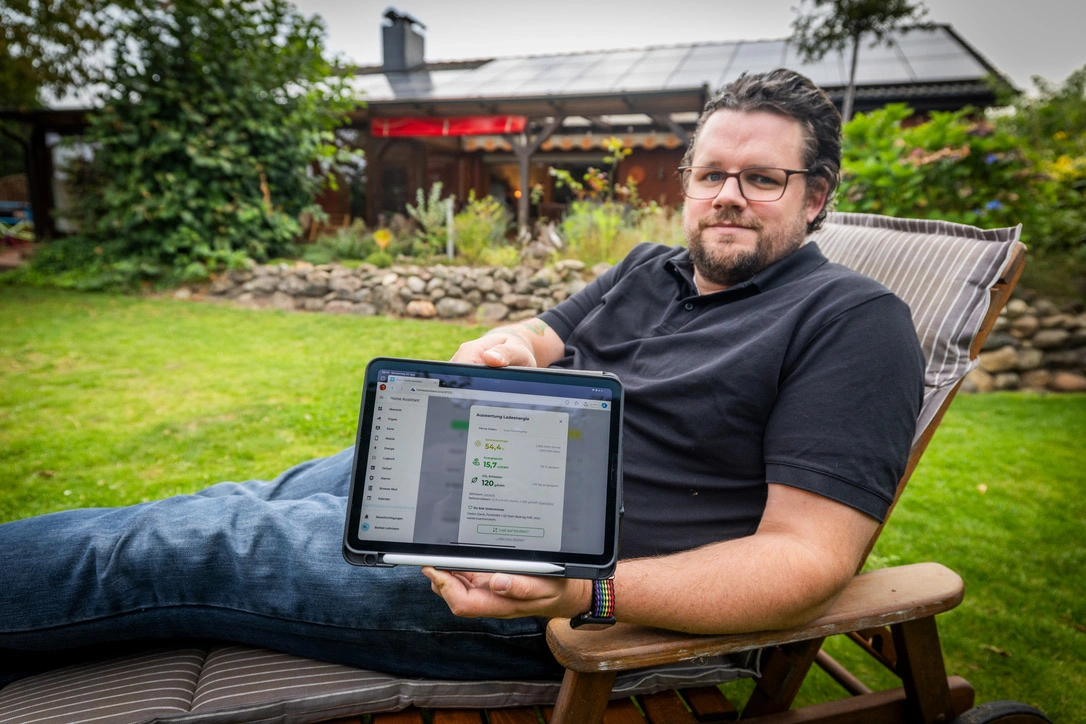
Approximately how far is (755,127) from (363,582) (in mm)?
1400

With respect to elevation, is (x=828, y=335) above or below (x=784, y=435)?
above

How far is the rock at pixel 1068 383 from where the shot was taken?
5.35m

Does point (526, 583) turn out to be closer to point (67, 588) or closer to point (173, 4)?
point (67, 588)

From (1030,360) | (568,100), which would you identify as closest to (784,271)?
(1030,360)

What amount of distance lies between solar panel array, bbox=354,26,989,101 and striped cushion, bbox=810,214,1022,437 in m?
8.21

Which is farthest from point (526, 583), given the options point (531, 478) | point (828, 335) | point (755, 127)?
point (755, 127)

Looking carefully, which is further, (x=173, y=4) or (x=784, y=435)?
(x=173, y=4)

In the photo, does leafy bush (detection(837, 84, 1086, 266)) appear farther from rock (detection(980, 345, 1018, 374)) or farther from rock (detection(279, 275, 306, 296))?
rock (detection(279, 275, 306, 296))

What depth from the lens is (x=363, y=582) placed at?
1.25m

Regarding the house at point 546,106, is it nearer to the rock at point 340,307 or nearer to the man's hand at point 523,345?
the rock at point 340,307

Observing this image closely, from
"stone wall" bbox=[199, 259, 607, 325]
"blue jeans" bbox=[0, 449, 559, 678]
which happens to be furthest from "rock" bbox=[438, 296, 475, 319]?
"blue jeans" bbox=[0, 449, 559, 678]

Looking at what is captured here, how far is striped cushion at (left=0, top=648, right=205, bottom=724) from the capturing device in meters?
1.10

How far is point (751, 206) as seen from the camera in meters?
1.55

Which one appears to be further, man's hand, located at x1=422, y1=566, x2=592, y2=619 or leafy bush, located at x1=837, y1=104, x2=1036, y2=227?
leafy bush, located at x1=837, y1=104, x2=1036, y2=227
